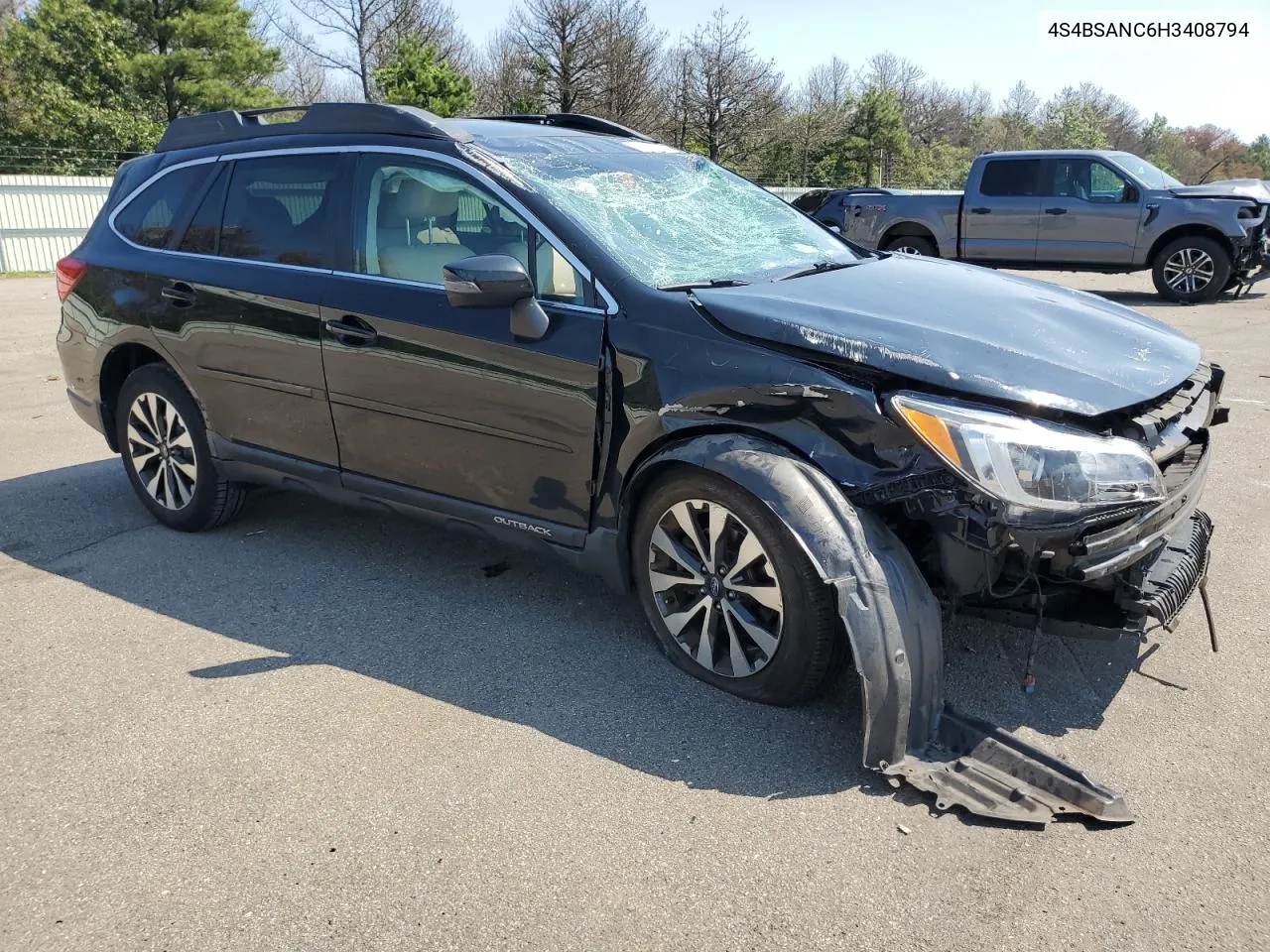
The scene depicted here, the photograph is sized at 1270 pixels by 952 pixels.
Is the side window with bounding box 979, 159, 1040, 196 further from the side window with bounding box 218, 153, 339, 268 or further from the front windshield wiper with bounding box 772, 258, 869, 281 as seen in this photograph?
the side window with bounding box 218, 153, 339, 268

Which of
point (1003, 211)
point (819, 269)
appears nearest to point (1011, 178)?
point (1003, 211)

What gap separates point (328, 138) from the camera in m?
4.25

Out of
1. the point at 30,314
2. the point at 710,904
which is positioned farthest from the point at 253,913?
the point at 30,314

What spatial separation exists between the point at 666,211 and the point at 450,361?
99 centimetres

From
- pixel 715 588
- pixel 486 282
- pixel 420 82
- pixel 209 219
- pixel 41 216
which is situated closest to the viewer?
pixel 715 588

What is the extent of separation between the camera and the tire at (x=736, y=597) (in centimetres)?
310

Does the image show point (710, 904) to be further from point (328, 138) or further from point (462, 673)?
point (328, 138)

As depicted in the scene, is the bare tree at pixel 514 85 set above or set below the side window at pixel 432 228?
above

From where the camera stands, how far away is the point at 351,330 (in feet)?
13.3

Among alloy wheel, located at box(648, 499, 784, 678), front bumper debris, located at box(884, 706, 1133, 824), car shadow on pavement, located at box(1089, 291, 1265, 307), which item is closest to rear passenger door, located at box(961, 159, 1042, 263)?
car shadow on pavement, located at box(1089, 291, 1265, 307)

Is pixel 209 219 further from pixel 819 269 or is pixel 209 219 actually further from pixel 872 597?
pixel 872 597

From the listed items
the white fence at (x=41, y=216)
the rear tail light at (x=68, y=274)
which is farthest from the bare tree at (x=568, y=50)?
the rear tail light at (x=68, y=274)

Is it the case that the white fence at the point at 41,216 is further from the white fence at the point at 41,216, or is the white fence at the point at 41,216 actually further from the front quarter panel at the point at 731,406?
the front quarter panel at the point at 731,406

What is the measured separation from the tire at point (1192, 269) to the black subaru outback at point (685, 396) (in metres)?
10.6
